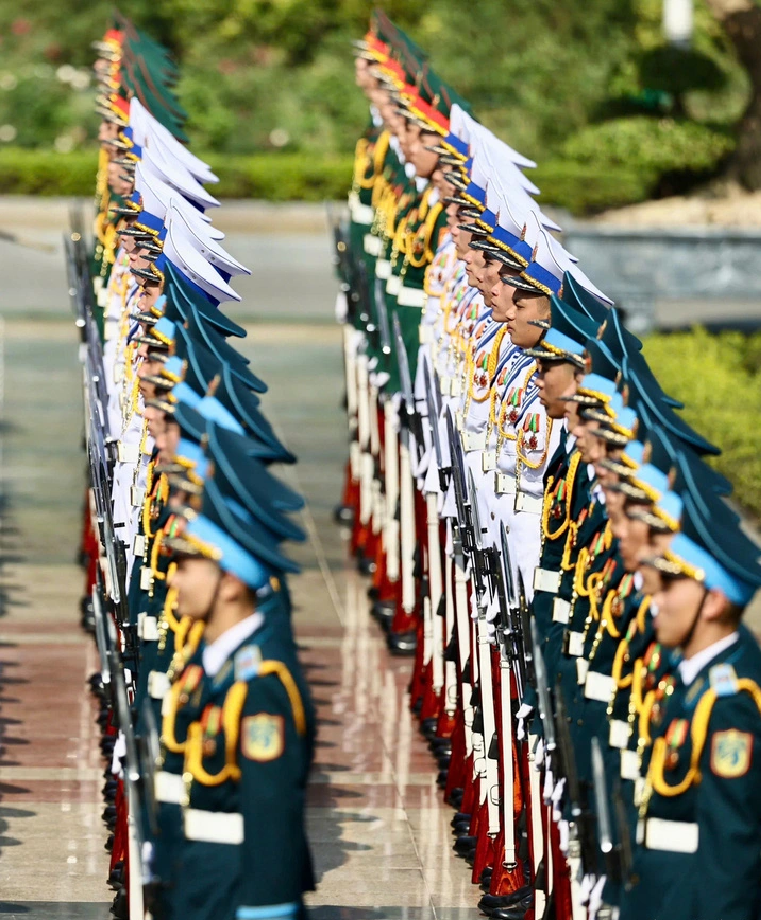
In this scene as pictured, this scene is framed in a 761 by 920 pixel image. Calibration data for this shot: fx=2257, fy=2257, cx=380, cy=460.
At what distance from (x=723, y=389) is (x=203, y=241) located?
→ 716 centimetres

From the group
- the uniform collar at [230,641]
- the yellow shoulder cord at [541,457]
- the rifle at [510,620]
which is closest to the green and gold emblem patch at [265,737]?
the uniform collar at [230,641]

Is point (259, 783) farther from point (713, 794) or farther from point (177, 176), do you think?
point (177, 176)

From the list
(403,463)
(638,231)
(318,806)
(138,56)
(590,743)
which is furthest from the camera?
(638,231)

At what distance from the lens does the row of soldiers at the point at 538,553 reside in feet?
14.8

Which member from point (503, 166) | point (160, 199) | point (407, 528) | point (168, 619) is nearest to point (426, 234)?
point (407, 528)

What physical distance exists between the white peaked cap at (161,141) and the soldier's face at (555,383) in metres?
2.53

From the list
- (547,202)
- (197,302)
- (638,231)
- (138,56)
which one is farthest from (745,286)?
(197,302)

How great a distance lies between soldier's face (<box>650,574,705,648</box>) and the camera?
4473 millimetres

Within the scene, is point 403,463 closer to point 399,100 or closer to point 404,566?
point 404,566

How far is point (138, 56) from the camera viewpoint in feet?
34.8

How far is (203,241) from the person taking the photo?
22.6 ft

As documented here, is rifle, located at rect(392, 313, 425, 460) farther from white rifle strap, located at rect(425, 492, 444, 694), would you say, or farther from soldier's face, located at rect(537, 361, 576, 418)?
soldier's face, located at rect(537, 361, 576, 418)

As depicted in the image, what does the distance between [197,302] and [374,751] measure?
9.13ft

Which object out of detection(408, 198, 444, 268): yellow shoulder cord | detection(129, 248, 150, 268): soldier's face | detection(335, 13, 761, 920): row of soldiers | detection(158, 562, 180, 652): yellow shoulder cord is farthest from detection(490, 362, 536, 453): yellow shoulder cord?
detection(408, 198, 444, 268): yellow shoulder cord
